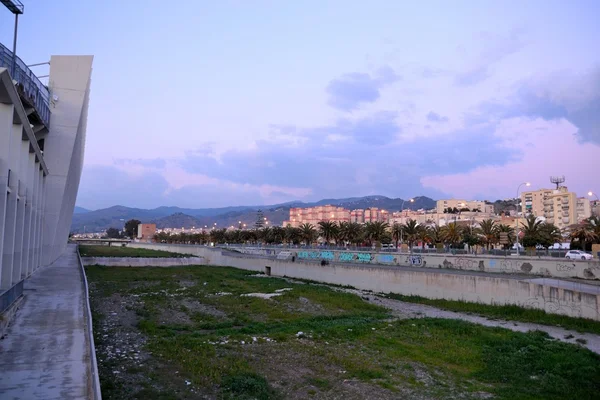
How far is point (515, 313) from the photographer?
26.7m

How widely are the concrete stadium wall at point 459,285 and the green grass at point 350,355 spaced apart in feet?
15.3

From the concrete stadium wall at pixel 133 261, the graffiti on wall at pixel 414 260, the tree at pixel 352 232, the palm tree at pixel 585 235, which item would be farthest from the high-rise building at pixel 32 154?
the palm tree at pixel 585 235

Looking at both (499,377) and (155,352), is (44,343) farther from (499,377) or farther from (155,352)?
(499,377)

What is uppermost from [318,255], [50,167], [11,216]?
[50,167]

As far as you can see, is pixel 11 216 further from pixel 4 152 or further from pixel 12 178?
pixel 4 152

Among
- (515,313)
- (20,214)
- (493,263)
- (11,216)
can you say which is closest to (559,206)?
(493,263)

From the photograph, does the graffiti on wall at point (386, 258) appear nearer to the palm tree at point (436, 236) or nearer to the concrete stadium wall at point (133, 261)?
the palm tree at point (436, 236)

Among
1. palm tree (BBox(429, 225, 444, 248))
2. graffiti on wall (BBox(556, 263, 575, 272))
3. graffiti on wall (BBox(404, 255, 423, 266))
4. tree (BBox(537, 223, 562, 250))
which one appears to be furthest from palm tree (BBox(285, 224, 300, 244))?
graffiti on wall (BBox(556, 263, 575, 272))

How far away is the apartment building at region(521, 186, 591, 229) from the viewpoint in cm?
14025

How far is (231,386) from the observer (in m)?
12.5

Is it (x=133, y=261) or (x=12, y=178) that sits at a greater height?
(x=12, y=178)

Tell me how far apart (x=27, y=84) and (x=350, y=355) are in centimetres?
2958

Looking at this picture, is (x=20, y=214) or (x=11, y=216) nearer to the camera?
(x=11, y=216)

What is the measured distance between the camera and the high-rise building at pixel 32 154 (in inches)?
706
